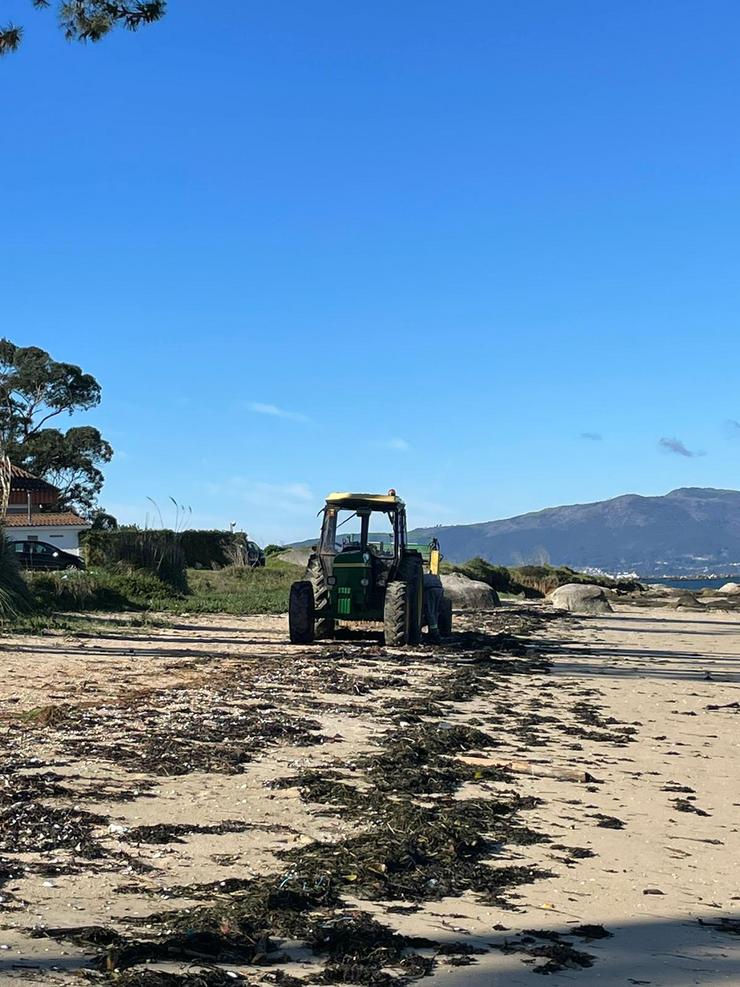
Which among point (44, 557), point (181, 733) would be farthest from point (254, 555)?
point (181, 733)

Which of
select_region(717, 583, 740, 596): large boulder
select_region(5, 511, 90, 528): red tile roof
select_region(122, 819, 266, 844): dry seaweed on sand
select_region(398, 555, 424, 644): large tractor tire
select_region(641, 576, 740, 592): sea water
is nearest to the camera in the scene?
select_region(122, 819, 266, 844): dry seaweed on sand

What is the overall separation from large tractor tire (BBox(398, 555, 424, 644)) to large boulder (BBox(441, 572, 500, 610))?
15.6 metres

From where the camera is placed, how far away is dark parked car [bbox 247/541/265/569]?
45812 millimetres

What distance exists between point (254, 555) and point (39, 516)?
13.8 m

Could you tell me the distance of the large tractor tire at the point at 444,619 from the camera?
22.2 m

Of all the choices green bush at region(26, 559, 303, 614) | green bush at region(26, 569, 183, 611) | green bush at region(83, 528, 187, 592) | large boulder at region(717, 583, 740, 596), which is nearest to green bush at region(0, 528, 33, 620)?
green bush at region(26, 559, 303, 614)

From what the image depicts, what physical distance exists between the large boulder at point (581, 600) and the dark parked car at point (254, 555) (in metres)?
13.3

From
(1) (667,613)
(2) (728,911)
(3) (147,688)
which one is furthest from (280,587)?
(2) (728,911)

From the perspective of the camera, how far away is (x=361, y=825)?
22.6 feet

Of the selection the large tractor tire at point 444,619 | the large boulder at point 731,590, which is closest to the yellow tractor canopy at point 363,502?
the large tractor tire at point 444,619

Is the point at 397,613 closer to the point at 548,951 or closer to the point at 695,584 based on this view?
the point at 548,951

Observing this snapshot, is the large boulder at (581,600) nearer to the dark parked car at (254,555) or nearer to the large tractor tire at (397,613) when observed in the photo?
the dark parked car at (254,555)

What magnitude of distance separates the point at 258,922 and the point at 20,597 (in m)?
15.2

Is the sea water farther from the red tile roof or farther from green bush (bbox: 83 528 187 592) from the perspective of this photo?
green bush (bbox: 83 528 187 592)
